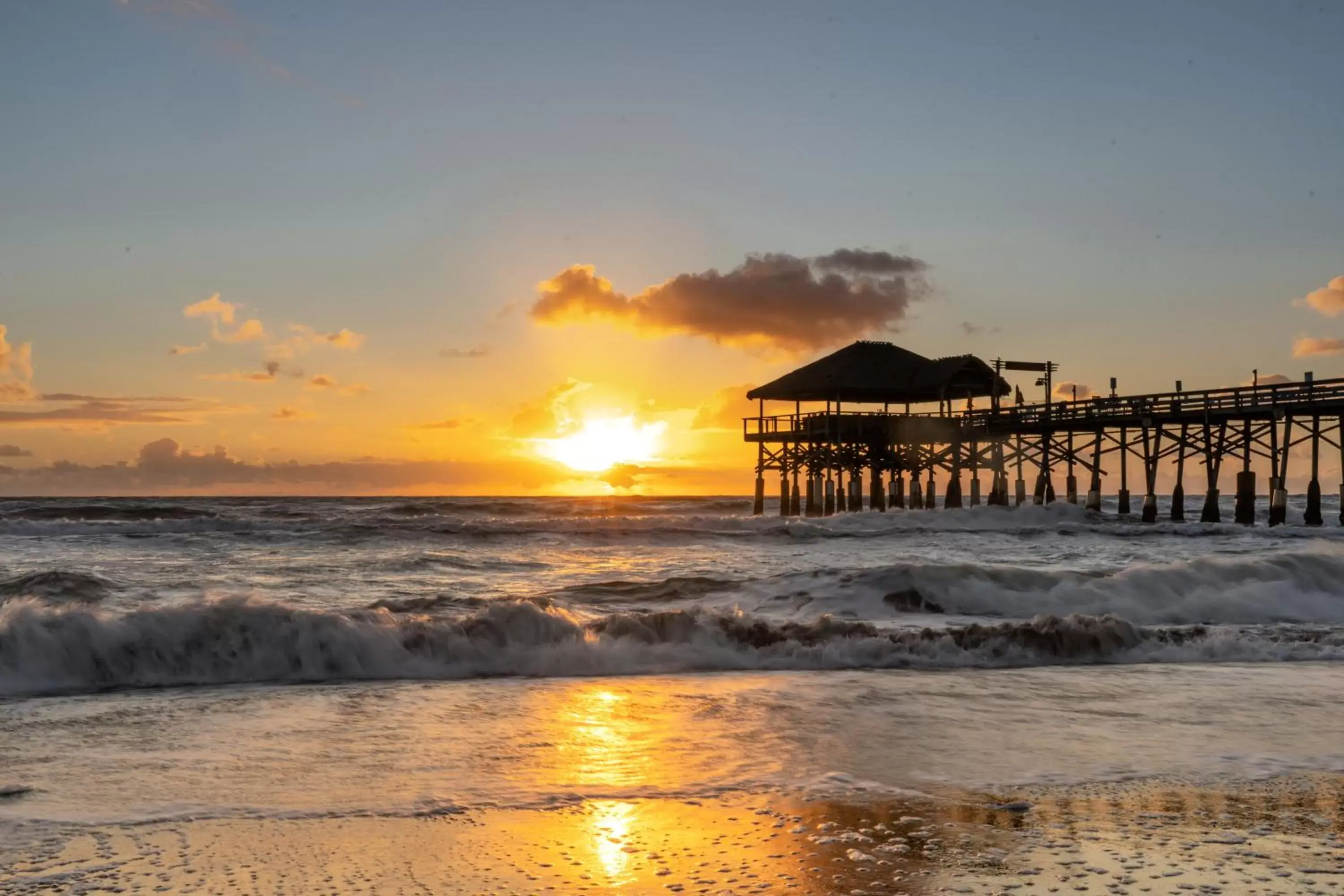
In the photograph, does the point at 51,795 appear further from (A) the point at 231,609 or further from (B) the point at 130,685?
(A) the point at 231,609

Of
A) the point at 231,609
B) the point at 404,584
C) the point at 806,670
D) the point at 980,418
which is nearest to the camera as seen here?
the point at 806,670

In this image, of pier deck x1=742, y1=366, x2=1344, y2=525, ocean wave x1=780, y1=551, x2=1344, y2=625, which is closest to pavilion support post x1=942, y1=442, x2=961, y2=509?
pier deck x1=742, y1=366, x2=1344, y2=525

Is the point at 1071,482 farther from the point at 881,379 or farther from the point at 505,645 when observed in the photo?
the point at 505,645

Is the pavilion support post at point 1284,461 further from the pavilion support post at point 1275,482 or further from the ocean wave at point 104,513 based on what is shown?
the ocean wave at point 104,513

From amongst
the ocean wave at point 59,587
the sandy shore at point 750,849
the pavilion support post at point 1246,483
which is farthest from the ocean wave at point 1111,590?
the pavilion support post at point 1246,483

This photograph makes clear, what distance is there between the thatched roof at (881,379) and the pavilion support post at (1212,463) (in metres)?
10.4

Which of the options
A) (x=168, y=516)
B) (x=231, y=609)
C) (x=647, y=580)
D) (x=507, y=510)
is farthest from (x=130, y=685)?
(x=507, y=510)

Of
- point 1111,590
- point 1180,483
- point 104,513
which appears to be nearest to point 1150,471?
point 1180,483

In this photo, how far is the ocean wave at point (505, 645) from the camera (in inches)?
440

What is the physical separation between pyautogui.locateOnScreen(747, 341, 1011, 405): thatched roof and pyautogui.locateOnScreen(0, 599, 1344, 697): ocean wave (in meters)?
33.7

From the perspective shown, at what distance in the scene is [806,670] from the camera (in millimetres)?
11422

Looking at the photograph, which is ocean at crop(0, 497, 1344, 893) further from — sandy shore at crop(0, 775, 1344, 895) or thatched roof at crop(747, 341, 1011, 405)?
thatched roof at crop(747, 341, 1011, 405)

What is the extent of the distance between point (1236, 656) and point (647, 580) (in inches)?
397

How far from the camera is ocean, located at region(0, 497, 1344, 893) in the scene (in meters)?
5.30
